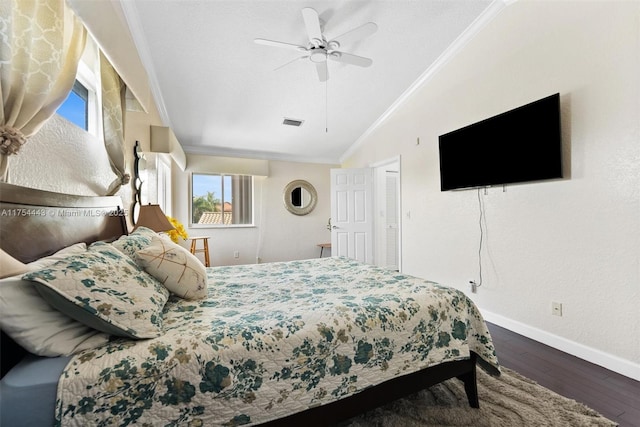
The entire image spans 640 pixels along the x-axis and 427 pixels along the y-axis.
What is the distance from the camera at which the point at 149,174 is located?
3.13 meters

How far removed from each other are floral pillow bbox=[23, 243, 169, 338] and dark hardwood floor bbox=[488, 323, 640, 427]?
2315 millimetres

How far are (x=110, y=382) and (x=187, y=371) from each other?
215 mm

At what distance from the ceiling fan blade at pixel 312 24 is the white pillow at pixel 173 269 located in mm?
1833

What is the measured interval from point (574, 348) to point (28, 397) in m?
3.15

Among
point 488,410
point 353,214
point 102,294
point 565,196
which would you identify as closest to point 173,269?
point 102,294

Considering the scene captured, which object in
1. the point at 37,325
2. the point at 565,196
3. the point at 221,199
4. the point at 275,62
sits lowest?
the point at 37,325

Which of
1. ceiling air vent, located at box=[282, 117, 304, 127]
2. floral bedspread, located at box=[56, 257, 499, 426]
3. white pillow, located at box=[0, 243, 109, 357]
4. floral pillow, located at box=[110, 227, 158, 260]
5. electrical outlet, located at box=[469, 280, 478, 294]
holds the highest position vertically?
ceiling air vent, located at box=[282, 117, 304, 127]

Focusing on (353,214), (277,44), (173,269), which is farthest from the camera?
(353,214)

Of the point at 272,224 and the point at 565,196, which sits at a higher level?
the point at 565,196

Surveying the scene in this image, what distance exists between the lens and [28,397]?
0.81m

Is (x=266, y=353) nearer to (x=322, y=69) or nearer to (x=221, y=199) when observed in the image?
(x=322, y=69)

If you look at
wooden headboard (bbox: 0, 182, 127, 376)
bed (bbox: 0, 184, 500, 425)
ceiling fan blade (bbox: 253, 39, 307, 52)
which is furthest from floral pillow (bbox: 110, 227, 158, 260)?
ceiling fan blade (bbox: 253, 39, 307, 52)

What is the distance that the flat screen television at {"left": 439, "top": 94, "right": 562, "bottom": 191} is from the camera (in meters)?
2.26

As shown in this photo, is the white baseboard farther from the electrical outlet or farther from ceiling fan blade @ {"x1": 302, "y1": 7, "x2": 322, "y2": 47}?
ceiling fan blade @ {"x1": 302, "y1": 7, "x2": 322, "y2": 47}
